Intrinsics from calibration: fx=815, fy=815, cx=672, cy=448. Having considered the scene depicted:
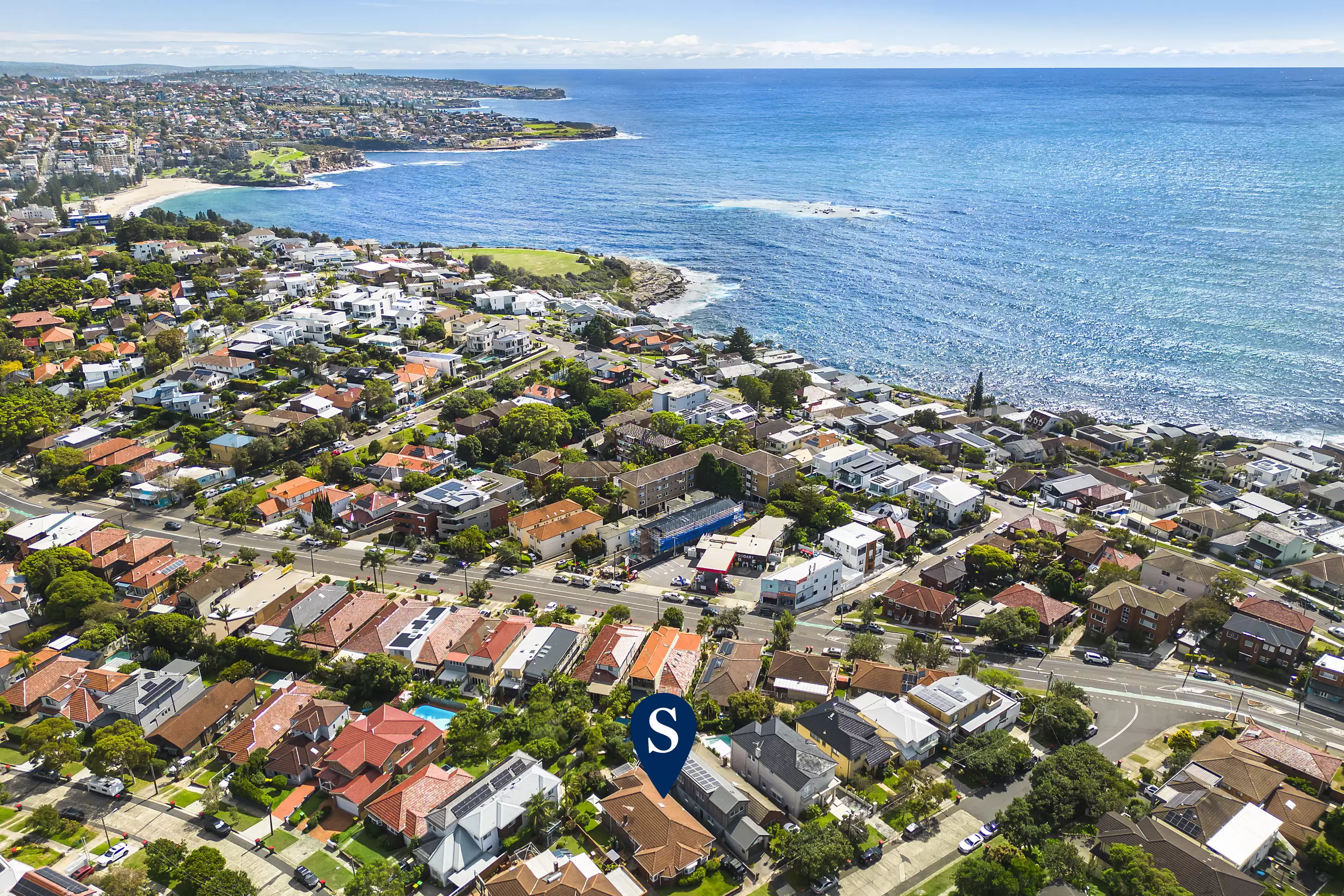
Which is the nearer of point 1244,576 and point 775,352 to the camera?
point 1244,576

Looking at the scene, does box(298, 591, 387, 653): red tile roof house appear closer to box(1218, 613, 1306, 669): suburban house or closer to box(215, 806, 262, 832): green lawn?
box(215, 806, 262, 832): green lawn

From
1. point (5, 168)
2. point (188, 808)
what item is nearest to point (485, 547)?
point (188, 808)

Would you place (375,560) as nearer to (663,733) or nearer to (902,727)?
(663,733)

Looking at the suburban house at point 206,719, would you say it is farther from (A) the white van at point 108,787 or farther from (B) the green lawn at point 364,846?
(B) the green lawn at point 364,846

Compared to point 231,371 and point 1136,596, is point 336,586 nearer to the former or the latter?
point 231,371

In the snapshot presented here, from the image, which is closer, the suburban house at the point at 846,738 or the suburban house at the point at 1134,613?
the suburban house at the point at 846,738

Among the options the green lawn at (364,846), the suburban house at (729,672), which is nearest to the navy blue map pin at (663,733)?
the suburban house at (729,672)

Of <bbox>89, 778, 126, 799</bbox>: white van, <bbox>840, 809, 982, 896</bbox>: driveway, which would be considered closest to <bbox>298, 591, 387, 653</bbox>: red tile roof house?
<bbox>89, 778, 126, 799</bbox>: white van
